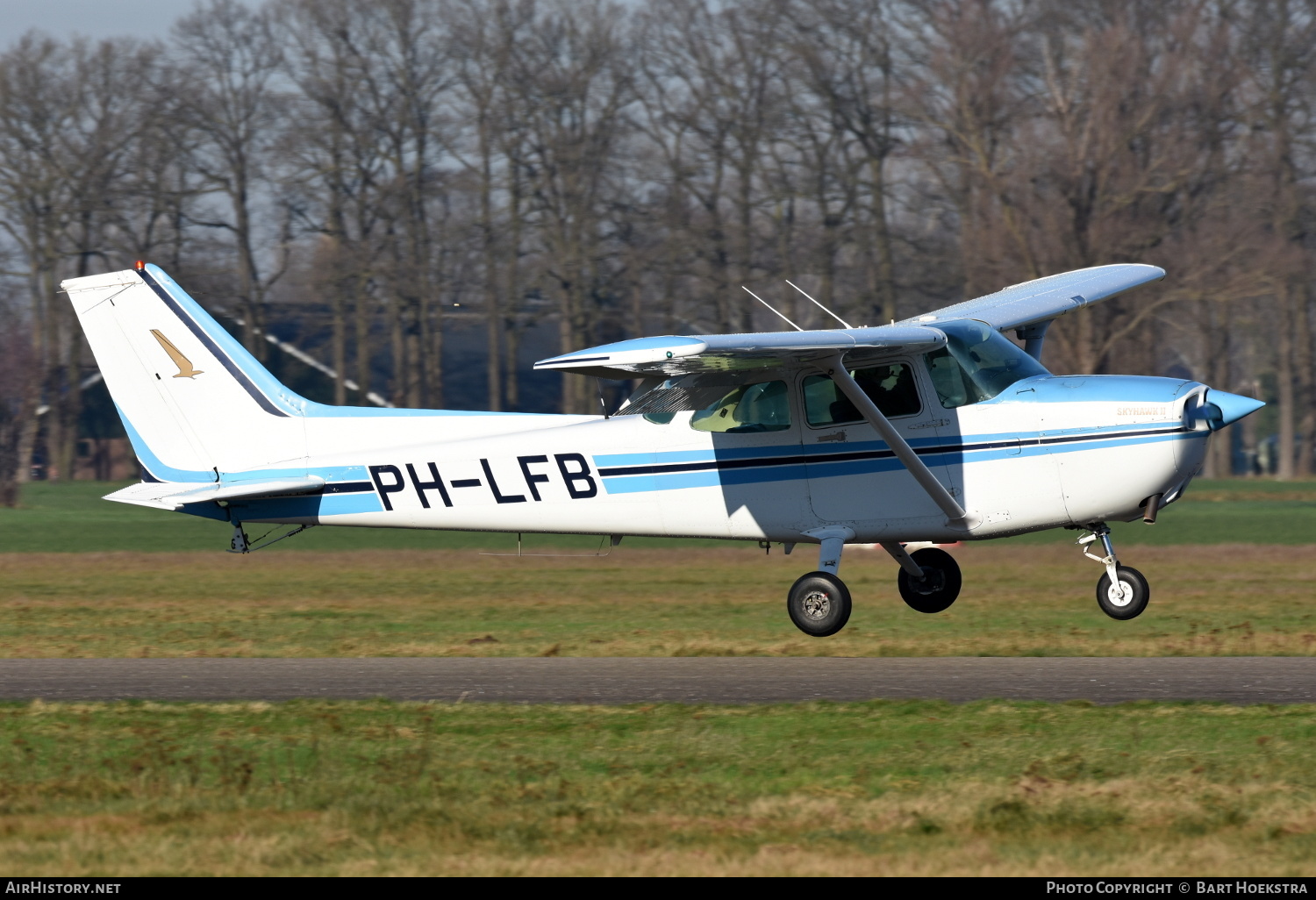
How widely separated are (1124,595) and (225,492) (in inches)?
312

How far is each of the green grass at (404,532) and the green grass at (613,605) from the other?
1525 millimetres

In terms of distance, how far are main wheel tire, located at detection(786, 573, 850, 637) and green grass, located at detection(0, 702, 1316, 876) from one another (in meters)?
3.07

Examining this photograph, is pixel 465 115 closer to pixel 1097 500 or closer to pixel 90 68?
pixel 90 68

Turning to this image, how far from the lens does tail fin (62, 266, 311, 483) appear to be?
1448 cm

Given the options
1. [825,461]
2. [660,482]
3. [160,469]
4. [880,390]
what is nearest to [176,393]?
[160,469]

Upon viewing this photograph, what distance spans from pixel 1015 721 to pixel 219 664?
7.28 meters

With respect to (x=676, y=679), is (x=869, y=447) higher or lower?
higher

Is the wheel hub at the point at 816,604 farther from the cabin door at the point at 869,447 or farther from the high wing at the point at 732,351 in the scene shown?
the high wing at the point at 732,351

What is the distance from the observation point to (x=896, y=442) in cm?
1275

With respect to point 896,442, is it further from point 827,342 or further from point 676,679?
point 676,679

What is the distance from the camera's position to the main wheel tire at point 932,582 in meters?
14.8

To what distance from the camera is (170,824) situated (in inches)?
297

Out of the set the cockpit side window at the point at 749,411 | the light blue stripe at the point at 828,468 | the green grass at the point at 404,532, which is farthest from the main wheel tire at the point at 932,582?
the green grass at the point at 404,532

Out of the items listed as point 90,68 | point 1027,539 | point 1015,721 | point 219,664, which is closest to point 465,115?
point 90,68
